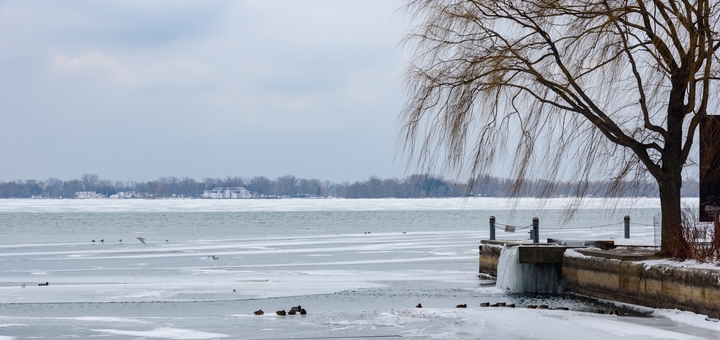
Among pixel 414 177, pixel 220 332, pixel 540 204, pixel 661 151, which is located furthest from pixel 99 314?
pixel 661 151

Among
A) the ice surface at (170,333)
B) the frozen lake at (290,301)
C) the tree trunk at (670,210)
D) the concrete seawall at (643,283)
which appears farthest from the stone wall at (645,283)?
the ice surface at (170,333)

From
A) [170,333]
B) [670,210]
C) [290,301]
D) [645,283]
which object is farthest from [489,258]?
[170,333]

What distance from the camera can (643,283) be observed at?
13758 millimetres

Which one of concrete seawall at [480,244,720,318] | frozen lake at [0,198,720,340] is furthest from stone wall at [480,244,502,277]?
concrete seawall at [480,244,720,318]

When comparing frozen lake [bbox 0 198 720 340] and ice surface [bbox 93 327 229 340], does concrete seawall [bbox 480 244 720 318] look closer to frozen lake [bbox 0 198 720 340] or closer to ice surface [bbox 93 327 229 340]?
frozen lake [bbox 0 198 720 340]

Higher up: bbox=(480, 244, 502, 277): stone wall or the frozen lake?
bbox=(480, 244, 502, 277): stone wall

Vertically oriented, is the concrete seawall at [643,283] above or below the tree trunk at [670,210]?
below

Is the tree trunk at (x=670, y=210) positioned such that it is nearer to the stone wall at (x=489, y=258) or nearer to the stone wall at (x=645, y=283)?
A: the stone wall at (x=645, y=283)

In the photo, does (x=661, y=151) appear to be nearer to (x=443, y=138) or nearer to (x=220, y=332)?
(x=443, y=138)

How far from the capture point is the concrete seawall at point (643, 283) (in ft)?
39.0

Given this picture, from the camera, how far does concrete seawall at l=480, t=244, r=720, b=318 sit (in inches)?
468

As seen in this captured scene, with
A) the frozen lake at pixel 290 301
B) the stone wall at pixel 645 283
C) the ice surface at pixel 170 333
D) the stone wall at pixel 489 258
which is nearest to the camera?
the ice surface at pixel 170 333

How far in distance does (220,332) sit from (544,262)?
821 cm

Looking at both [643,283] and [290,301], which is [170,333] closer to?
[290,301]
